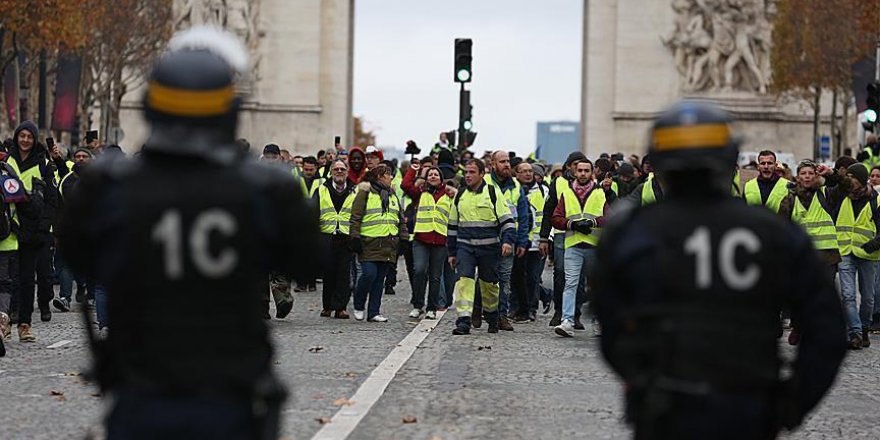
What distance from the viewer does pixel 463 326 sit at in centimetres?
1758

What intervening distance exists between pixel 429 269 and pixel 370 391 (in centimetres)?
738

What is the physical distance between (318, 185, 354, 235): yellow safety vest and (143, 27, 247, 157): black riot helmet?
48.3 feet

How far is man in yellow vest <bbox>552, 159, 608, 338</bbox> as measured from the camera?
17344 mm

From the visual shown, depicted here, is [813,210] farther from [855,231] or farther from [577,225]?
[577,225]

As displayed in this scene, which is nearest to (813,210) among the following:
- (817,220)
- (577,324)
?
(817,220)

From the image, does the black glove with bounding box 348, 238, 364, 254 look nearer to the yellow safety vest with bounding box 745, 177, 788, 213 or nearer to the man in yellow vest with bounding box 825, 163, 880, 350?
the yellow safety vest with bounding box 745, 177, 788, 213

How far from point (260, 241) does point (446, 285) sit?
15855 millimetres

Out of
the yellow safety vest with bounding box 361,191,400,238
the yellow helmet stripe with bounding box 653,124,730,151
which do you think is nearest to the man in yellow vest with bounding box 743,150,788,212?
the yellow safety vest with bounding box 361,191,400,238

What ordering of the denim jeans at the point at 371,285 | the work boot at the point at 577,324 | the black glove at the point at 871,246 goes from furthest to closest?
the denim jeans at the point at 371,285, the work boot at the point at 577,324, the black glove at the point at 871,246

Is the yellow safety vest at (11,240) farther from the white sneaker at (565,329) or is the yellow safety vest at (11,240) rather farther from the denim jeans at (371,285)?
the white sneaker at (565,329)

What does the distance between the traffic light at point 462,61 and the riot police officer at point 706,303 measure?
24224 mm

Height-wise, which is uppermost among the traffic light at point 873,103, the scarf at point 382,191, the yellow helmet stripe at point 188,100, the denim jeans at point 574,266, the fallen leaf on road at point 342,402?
the traffic light at point 873,103

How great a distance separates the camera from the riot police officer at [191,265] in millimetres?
4797

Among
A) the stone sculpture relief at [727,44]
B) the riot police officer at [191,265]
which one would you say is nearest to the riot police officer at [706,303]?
the riot police officer at [191,265]
